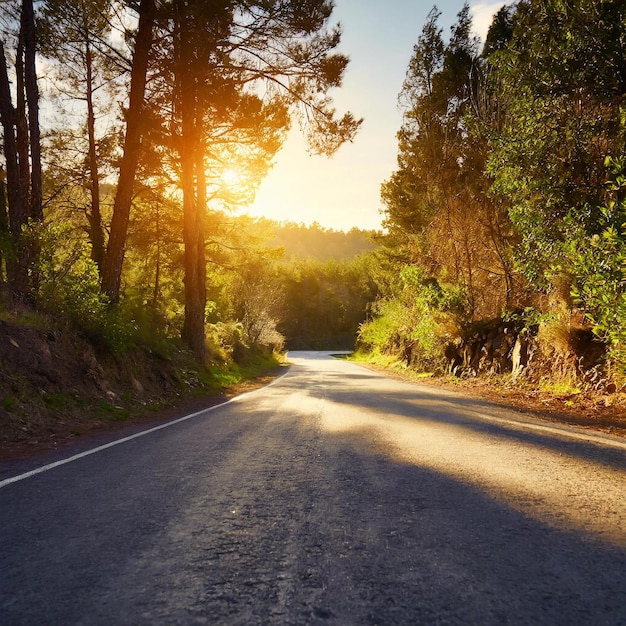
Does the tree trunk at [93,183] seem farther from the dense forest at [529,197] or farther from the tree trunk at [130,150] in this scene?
the dense forest at [529,197]

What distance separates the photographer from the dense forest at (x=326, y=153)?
930 centimetres

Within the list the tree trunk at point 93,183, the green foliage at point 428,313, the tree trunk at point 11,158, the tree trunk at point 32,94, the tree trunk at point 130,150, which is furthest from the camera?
the green foliage at point 428,313

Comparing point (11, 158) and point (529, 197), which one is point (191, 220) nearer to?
point (11, 158)

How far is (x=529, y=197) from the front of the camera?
10148 millimetres

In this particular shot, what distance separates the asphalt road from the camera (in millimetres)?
2141

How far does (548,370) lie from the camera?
12.4m

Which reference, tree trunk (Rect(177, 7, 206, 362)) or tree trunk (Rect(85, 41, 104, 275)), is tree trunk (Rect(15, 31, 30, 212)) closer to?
tree trunk (Rect(85, 41, 104, 275))

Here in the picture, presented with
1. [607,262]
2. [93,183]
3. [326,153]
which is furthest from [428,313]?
[93,183]

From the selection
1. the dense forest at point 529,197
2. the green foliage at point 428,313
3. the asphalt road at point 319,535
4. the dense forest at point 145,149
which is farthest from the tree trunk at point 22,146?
the green foliage at point 428,313

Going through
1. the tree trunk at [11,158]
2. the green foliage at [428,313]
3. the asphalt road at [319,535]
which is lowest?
the asphalt road at [319,535]

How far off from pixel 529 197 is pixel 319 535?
928 cm

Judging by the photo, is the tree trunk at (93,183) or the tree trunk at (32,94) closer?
the tree trunk at (32,94)

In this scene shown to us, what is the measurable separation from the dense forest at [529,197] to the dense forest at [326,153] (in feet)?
0.16

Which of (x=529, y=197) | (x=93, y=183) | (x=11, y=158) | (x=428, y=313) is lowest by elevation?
(x=428, y=313)
